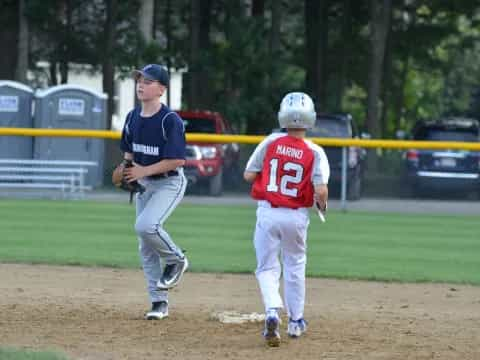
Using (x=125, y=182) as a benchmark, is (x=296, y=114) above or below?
above

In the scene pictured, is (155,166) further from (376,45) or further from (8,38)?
(8,38)

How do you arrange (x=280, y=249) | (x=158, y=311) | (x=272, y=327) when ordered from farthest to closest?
(x=158, y=311)
(x=280, y=249)
(x=272, y=327)

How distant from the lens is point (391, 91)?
4659 cm

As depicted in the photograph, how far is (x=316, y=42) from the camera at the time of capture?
127ft

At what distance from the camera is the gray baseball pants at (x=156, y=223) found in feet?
29.8

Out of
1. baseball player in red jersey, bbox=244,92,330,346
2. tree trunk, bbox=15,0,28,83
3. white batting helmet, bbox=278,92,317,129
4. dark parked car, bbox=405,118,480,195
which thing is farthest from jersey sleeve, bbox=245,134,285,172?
tree trunk, bbox=15,0,28,83

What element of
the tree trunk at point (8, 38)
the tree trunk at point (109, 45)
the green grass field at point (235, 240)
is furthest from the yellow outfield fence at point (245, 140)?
Answer: the tree trunk at point (8, 38)

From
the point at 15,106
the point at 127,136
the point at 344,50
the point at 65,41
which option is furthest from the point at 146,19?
the point at 127,136

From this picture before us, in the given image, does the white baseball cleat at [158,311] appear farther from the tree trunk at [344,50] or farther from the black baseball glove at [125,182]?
the tree trunk at [344,50]

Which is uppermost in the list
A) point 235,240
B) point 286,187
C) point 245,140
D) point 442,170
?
point 286,187

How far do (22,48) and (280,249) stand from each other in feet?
80.6

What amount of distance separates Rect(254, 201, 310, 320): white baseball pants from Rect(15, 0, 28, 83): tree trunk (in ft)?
80.6

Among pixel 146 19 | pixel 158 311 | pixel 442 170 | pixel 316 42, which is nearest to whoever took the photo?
pixel 158 311

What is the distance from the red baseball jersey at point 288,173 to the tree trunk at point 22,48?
24.6m
